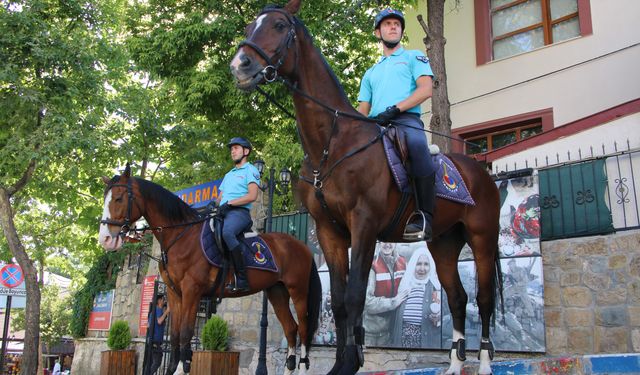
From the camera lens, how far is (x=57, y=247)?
85.1 ft

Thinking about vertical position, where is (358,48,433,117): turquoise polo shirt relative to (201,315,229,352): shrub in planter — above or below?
above

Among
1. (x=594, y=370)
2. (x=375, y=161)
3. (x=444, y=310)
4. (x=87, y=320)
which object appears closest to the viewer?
(x=594, y=370)

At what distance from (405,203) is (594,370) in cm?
173

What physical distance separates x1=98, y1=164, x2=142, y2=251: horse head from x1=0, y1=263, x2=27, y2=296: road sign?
245 inches

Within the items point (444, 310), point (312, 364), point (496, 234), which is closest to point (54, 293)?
point (312, 364)

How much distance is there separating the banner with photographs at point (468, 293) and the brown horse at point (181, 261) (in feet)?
4.59

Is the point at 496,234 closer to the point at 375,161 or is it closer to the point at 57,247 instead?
the point at 375,161

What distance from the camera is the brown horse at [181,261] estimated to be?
25.4ft

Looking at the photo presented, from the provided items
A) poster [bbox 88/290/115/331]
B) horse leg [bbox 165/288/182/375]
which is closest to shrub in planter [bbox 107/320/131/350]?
poster [bbox 88/290/115/331]

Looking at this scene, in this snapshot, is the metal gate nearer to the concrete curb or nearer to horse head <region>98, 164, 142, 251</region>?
horse head <region>98, 164, 142, 251</region>

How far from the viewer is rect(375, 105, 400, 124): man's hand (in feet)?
14.6

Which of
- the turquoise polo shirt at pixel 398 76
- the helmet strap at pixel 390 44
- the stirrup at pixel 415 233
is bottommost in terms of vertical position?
the stirrup at pixel 415 233

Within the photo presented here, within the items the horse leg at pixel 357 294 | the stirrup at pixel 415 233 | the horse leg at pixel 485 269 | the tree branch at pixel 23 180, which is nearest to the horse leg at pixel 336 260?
the horse leg at pixel 357 294

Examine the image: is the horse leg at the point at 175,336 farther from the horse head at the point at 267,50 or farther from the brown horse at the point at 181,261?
the horse head at the point at 267,50
